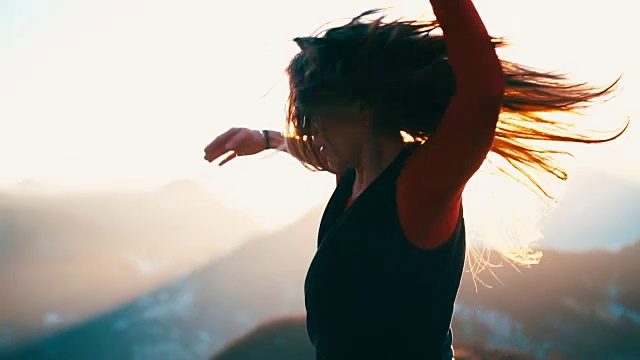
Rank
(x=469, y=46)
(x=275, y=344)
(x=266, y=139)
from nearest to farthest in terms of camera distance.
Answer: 1. (x=469, y=46)
2. (x=266, y=139)
3. (x=275, y=344)

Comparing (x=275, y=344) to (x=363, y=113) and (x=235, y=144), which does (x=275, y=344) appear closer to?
(x=235, y=144)

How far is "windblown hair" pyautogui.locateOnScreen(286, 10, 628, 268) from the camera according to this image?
5.17 ft

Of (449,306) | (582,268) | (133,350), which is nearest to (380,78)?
(449,306)

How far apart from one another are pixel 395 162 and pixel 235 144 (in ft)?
3.30

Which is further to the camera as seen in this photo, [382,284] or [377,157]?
[377,157]

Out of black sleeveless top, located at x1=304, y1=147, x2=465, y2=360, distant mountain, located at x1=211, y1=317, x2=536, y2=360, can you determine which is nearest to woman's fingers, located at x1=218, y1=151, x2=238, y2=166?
black sleeveless top, located at x1=304, y1=147, x2=465, y2=360

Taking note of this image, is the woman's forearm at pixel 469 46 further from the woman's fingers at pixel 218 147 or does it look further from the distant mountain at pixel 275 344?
the distant mountain at pixel 275 344

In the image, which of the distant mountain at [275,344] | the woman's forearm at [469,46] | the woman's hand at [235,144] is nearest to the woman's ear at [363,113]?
the woman's forearm at [469,46]

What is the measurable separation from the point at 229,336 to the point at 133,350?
417 centimetres

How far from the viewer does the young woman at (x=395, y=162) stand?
1478mm

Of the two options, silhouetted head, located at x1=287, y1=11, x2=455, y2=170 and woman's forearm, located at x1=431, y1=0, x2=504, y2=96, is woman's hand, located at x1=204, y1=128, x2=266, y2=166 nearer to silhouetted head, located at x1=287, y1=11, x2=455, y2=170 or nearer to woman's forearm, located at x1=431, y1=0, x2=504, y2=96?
silhouetted head, located at x1=287, y1=11, x2=455, y2=170

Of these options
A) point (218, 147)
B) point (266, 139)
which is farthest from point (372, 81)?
point (266, 139)

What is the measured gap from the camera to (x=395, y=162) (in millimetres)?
1548

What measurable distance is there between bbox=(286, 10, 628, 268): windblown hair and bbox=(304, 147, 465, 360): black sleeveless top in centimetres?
11
